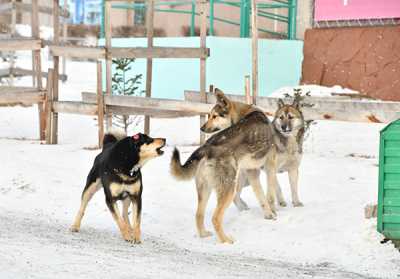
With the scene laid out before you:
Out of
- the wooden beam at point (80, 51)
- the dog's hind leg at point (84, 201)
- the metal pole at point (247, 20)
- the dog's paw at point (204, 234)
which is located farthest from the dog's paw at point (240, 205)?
the metal pole at point (247, 20)

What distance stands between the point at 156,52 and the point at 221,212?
5.86 m

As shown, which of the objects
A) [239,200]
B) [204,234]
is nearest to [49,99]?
[239,200]

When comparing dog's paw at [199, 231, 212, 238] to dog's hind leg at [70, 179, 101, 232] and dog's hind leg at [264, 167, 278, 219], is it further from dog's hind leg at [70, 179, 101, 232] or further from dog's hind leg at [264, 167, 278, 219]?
dog's hind leg at [70, 179, 101, 232]

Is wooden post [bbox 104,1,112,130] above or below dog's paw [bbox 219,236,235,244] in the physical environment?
above

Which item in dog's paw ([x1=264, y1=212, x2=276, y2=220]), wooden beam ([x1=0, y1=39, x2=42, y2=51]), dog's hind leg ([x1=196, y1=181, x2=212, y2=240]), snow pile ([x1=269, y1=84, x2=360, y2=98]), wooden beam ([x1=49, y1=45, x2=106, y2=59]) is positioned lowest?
dog's paw ([x1=264, y1=212, x2=276, y2=220])

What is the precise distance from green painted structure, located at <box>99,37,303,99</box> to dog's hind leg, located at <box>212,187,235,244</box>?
28.6 feet

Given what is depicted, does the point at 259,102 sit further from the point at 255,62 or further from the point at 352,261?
the point at 352,261

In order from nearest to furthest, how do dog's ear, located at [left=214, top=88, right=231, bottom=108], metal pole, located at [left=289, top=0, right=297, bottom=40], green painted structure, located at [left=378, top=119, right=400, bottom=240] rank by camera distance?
green painted structure, located at [left=378, top=119, right=400, bottom=240]
dog's ear, located at [left=214, top=88, right=231, bottom=108]
metal pole, located at [left=289, top=0, right=297, bottom=40]

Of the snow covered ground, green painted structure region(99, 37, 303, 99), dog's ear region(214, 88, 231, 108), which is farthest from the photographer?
green painted structure region(99, 37, 303, 99)

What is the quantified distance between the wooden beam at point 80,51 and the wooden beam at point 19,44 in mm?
298

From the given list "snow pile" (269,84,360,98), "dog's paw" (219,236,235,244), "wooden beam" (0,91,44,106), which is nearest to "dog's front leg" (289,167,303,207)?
"dog's paw" (219,236,235,244)

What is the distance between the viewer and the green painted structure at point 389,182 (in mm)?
8164

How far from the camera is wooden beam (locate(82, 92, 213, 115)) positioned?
13.3 meters

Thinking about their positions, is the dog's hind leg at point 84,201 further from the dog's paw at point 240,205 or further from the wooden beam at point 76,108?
the wooden beam at point 76,108
